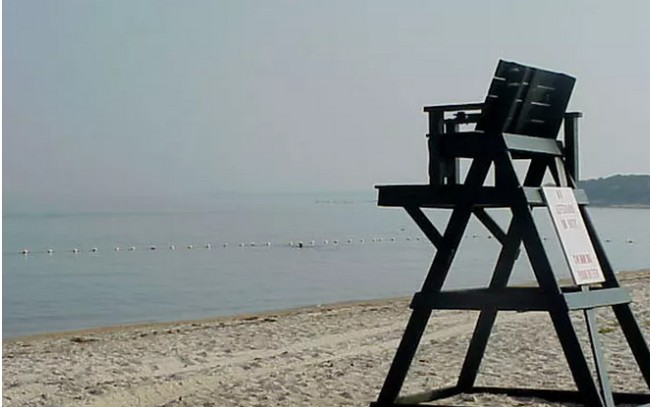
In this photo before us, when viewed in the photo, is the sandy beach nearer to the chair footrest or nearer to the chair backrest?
the chair footrest

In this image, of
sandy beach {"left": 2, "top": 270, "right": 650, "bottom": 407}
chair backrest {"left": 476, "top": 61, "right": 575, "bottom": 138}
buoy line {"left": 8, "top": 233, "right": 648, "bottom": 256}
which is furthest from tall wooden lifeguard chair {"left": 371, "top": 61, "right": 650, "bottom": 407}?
buoy line {"left": 8, "top": 233, "right": 648, "bottom": 256}

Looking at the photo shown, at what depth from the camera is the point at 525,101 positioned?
7188 millimetres

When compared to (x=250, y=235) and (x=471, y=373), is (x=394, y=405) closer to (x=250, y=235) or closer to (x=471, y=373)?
(x=471, y=373)

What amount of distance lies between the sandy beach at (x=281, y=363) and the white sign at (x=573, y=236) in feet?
4.79

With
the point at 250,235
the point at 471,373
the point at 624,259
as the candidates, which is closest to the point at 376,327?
the point at 471,373

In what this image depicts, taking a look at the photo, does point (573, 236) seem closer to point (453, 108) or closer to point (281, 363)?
point (453, 108)

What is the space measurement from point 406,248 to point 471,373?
52841 mm

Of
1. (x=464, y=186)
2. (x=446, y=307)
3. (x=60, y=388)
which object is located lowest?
(x=60, y=388)

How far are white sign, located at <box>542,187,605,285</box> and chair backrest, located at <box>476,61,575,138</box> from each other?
0.46 m

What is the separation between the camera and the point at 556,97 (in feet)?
24.5

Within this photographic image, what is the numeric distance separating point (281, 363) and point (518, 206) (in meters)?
5.78

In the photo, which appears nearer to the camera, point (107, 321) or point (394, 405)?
point (394, 405)

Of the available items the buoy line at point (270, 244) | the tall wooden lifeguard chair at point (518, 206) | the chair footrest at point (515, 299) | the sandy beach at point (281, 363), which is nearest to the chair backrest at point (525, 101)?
the tall wooden lifeguard chair at point (518, 206)

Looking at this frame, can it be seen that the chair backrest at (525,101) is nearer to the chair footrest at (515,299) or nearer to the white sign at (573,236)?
the white sign at (573,236)
